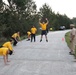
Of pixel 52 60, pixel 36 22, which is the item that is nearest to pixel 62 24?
pixel 36 22

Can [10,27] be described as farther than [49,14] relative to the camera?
No

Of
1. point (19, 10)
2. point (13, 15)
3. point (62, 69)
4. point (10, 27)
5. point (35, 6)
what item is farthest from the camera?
point (35, 6)

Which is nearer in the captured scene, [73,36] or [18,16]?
[73,36]

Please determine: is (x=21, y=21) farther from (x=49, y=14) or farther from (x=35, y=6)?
(x=49, y=14)

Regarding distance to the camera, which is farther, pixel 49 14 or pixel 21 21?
pixel 49 14

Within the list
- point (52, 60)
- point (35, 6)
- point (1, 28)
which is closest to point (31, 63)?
point (52, 60)

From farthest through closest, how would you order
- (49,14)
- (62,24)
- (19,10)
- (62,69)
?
(62,24) → (49,14) → (19,10) → (62,69)

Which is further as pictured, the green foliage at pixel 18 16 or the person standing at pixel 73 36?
the green foliage at pixel 18 16

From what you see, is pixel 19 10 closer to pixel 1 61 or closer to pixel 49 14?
pixel 49 14

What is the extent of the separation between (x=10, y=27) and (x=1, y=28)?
6.23m

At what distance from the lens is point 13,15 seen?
203ft

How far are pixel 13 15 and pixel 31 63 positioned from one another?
46.5 meters

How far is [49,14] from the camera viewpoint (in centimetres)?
10369

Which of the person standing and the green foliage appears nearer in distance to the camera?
the person standing
